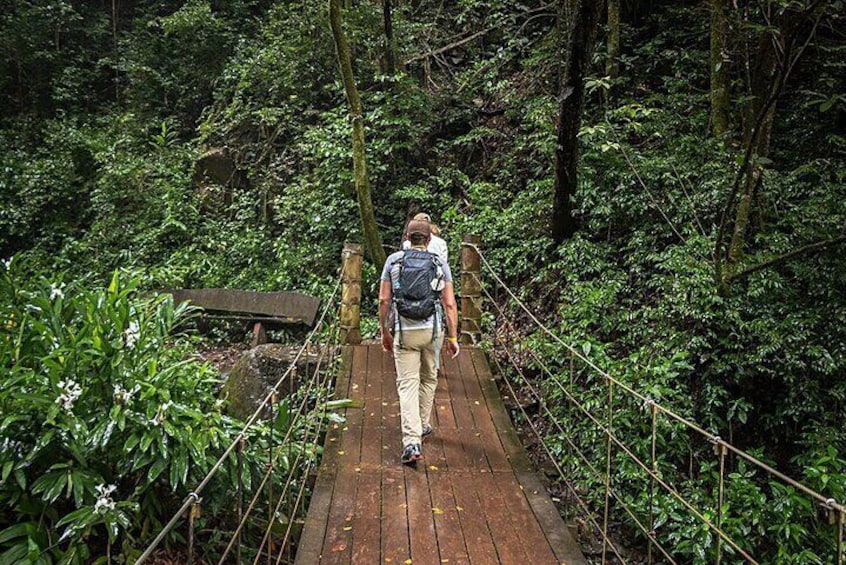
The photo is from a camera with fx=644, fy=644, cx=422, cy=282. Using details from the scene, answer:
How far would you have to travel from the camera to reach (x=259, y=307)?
10109 millimetres

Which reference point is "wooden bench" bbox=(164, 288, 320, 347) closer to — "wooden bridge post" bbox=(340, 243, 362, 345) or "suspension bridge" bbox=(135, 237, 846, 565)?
"wooden bridge post" bbox=(340, 243, 362, 345)

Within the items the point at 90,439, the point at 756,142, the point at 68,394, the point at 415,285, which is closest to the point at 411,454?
the point at 415,285

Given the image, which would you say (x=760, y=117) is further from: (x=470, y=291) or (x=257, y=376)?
(x=257, y=376)

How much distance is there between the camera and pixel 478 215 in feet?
31.0

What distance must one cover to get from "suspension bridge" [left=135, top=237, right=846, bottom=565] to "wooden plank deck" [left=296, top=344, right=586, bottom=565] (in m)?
0.01

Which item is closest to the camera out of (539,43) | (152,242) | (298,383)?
(298,383)

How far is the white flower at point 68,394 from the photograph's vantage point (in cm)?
374

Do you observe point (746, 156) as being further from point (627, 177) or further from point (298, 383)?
point (298, 383)

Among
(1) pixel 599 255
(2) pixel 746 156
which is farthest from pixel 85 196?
(2) pixel 746 156

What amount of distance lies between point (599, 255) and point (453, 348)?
2.88 m

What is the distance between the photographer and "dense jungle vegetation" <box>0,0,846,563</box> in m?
4.14

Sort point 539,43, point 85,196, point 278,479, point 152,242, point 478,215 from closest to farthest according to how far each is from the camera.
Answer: point 278,479 < point 478,215 < point 539,43 < point 152,242 < point 85,196

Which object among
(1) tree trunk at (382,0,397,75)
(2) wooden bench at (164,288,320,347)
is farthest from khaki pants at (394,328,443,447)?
(1) tree trunk at (382,0,397,75)

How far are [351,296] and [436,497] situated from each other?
3.60 metres
